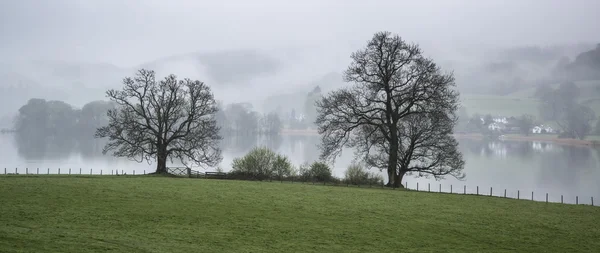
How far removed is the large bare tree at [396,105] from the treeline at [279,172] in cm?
208

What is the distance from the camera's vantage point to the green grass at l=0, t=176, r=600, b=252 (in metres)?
16.5

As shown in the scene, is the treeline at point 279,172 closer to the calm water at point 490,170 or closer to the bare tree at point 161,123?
the bare tree at point 161,123

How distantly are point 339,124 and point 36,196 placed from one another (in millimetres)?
26169

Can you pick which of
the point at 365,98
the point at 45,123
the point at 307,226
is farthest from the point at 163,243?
the point at 45,123

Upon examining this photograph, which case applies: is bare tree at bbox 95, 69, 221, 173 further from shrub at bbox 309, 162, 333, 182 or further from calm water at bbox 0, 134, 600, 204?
calm water at bbox 0, 134, 600, 204

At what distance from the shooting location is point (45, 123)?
154 metres

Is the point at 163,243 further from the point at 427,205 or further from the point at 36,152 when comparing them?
the point at 36,152

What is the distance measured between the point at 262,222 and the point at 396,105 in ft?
78.9

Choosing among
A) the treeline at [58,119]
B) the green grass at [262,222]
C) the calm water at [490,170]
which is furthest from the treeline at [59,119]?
the green grass at [262,222]

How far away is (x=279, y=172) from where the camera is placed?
154 ft

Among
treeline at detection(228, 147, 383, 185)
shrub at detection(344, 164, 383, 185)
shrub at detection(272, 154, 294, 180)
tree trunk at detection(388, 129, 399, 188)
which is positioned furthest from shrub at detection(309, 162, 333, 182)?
tree trunk at detection(388, 129, 399, 188)

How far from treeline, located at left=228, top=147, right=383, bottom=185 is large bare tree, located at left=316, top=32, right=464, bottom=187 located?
2.08m

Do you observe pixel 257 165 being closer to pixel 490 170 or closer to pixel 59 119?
pixel 490 170

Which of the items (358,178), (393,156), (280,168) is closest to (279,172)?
(280,168)
